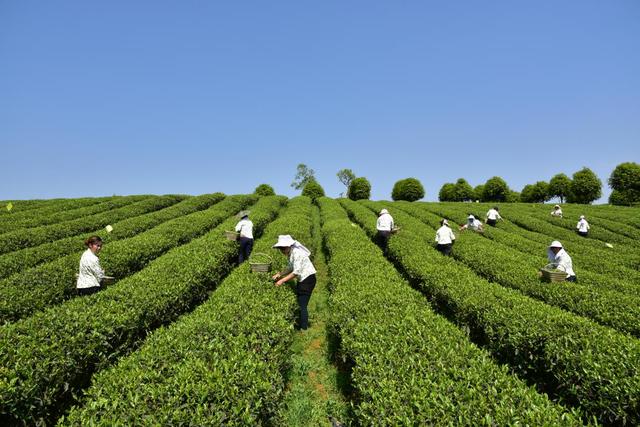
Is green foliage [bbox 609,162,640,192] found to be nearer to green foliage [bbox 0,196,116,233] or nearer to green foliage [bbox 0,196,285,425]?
green foliage [bbox 0,196,285,425]

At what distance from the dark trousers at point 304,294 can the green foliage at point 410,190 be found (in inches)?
2017

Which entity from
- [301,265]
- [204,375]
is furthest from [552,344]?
[204,375]

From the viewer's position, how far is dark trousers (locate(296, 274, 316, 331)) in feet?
25.8

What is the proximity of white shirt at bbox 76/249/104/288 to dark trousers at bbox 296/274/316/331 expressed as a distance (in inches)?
194

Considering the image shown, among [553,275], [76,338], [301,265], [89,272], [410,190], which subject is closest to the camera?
[76,338]

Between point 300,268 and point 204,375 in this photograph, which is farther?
point 300,268

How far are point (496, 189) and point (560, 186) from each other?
10.1 m

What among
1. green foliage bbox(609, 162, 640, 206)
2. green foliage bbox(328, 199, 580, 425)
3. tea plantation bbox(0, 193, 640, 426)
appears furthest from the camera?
green foliage bbox(609, 162, 640, 206)

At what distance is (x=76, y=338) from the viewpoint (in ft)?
17.4

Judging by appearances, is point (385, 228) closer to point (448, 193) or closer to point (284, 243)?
point (284, 243)

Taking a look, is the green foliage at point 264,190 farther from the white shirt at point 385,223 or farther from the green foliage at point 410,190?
the white shirt at point 385,223

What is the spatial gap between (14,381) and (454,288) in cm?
841

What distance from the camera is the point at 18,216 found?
21.9 m

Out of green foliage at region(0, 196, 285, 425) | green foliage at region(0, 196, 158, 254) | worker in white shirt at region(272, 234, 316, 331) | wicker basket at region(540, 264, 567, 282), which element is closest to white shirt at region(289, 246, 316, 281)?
worker in white shirt at region(272, 234, 316, 331)
